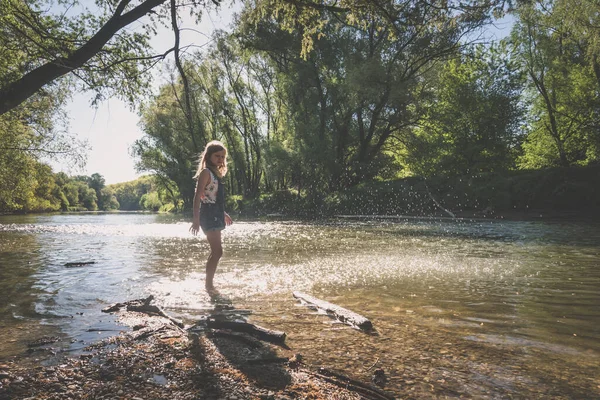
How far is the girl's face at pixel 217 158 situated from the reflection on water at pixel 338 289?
2160 millimetres

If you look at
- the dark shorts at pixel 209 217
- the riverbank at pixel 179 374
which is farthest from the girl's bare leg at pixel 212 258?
the riverbank at pixel 179 374

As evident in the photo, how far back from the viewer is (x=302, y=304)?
5.05 metres

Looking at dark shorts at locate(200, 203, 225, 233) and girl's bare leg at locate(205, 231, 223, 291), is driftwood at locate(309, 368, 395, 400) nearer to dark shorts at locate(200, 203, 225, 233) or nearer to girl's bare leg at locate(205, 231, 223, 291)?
girl's bare leg at locate(205, 231, 223, 291)

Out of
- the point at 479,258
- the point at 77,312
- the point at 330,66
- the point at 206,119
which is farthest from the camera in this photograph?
the point at 206,119

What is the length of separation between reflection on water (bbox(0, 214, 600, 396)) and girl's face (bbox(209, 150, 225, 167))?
2160mm

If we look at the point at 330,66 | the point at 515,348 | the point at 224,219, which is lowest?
the point at 515,348

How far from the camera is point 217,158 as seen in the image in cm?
630

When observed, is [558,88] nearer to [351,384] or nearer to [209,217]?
[209,217]

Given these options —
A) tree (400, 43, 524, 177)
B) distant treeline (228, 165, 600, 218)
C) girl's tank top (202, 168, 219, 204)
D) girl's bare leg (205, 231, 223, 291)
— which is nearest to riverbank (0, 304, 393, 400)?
girl's bare leg (205, 231, 223, 291)

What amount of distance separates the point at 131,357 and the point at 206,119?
177ft

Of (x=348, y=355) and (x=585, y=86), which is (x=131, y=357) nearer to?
(x=348, y=355)

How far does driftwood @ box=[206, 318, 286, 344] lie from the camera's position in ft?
11.6

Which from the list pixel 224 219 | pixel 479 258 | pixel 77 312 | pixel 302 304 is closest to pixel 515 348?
pixel 302 304

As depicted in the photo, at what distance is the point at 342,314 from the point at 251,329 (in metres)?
1.17
